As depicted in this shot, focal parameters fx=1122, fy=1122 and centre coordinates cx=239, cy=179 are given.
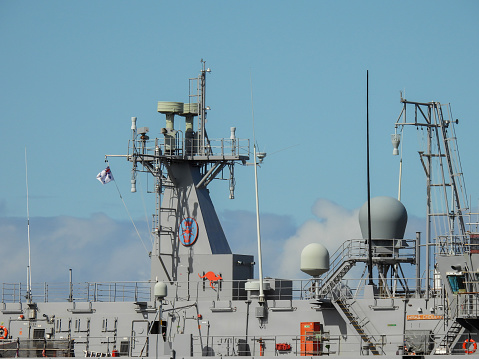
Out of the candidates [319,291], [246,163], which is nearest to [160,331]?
[319,291]

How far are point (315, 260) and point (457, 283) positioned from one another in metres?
6.07

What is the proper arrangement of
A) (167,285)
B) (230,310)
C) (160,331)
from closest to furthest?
(160,331) → (230,310) → (167,285)

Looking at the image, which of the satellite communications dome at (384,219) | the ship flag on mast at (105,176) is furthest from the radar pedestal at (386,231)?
the ship flag on mast at (105,176)

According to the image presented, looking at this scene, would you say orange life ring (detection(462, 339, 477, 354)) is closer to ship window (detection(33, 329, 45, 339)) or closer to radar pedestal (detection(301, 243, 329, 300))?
radar pedestal (detection(301, 243, 329, 300))

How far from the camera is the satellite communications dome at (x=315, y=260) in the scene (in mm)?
43938

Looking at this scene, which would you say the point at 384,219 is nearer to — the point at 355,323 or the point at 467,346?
the point at 355,323

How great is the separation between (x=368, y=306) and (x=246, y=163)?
8.93 meters

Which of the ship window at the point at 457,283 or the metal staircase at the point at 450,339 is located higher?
the ship window at the point at 457,283

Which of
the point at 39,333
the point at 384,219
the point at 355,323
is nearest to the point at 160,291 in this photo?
the point at 39,333

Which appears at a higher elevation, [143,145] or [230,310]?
[143,145]

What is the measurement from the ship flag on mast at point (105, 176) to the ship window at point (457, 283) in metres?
16.0

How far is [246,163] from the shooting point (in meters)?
47.8

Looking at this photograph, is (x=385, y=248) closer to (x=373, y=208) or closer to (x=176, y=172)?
(x=373, y=208)

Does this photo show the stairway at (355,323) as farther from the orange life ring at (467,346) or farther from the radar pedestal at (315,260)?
the orange life ring at (467,346)
